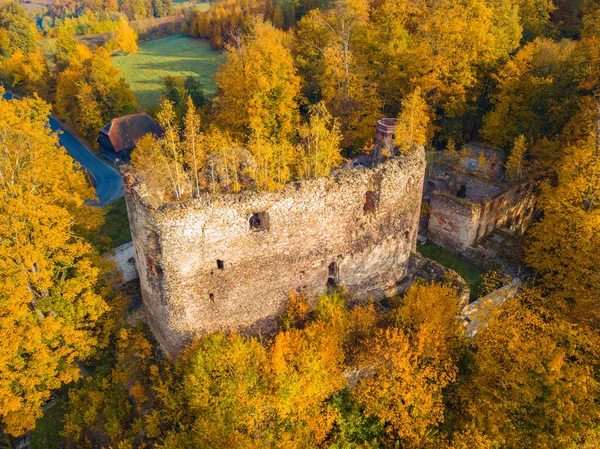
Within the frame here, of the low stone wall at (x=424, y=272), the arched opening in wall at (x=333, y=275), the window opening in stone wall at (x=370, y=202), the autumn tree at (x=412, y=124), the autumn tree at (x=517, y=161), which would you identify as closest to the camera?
the window opening in stone wall at (x=370, y=202)

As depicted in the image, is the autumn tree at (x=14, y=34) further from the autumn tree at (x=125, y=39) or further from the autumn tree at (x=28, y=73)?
the autumn tree at (x=125, y=39)

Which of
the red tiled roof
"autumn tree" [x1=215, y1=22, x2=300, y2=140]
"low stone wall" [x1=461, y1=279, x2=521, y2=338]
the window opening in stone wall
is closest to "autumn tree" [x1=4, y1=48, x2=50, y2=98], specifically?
the red tiled roof

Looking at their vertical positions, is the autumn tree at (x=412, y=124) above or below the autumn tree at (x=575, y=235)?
above

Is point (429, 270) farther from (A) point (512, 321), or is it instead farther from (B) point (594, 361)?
(B) point (594, 361)

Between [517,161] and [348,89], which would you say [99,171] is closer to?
[348,89]

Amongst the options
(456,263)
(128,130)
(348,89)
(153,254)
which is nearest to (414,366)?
(456,263)

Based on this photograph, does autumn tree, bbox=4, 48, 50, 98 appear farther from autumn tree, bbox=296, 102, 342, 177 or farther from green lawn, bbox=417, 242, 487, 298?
green lawn, bbox=417, 242, 487, 298

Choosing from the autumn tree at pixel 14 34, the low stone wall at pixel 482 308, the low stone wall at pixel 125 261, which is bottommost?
the low stone wall at pixel 482 308

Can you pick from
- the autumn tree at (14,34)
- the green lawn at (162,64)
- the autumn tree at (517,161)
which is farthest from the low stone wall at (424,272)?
the autumn tree at (14,34)
